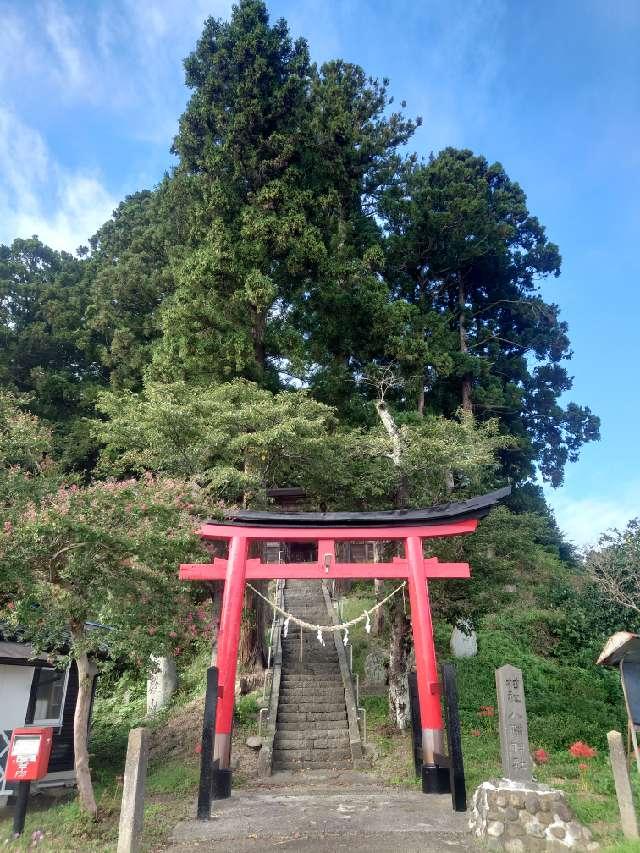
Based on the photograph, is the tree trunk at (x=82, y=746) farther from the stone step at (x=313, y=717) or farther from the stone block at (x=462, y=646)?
the stone block at (x=462, y=646)

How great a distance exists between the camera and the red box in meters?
7.30

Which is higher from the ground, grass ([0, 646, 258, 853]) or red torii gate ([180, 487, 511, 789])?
red torii gate ([180, 487, 511, 789])

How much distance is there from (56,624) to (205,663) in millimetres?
10315

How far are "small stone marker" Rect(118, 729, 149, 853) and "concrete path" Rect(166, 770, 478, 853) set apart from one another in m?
0.79

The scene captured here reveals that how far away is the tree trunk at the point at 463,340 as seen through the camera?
23.0 meters

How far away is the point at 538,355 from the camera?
26609mm

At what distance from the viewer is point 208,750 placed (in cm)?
799

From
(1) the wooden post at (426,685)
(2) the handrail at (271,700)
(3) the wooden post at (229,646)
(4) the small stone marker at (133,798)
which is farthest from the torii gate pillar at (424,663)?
(4) the small stone marker at (133,798)

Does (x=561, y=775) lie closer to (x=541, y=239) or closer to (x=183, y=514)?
(x=183, y=514)

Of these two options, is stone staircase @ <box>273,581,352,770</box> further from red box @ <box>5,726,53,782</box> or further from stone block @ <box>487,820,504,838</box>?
stone block @ <box>487,820,504,838</box>

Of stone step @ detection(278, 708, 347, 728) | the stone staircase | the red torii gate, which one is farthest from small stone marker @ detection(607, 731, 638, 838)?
stone step @ detection(278, 708, 347, 728)

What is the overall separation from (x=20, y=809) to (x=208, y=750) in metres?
2.50

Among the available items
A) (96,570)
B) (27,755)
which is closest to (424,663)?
(96,570)

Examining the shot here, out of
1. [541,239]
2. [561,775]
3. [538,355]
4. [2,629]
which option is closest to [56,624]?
[2,629]
